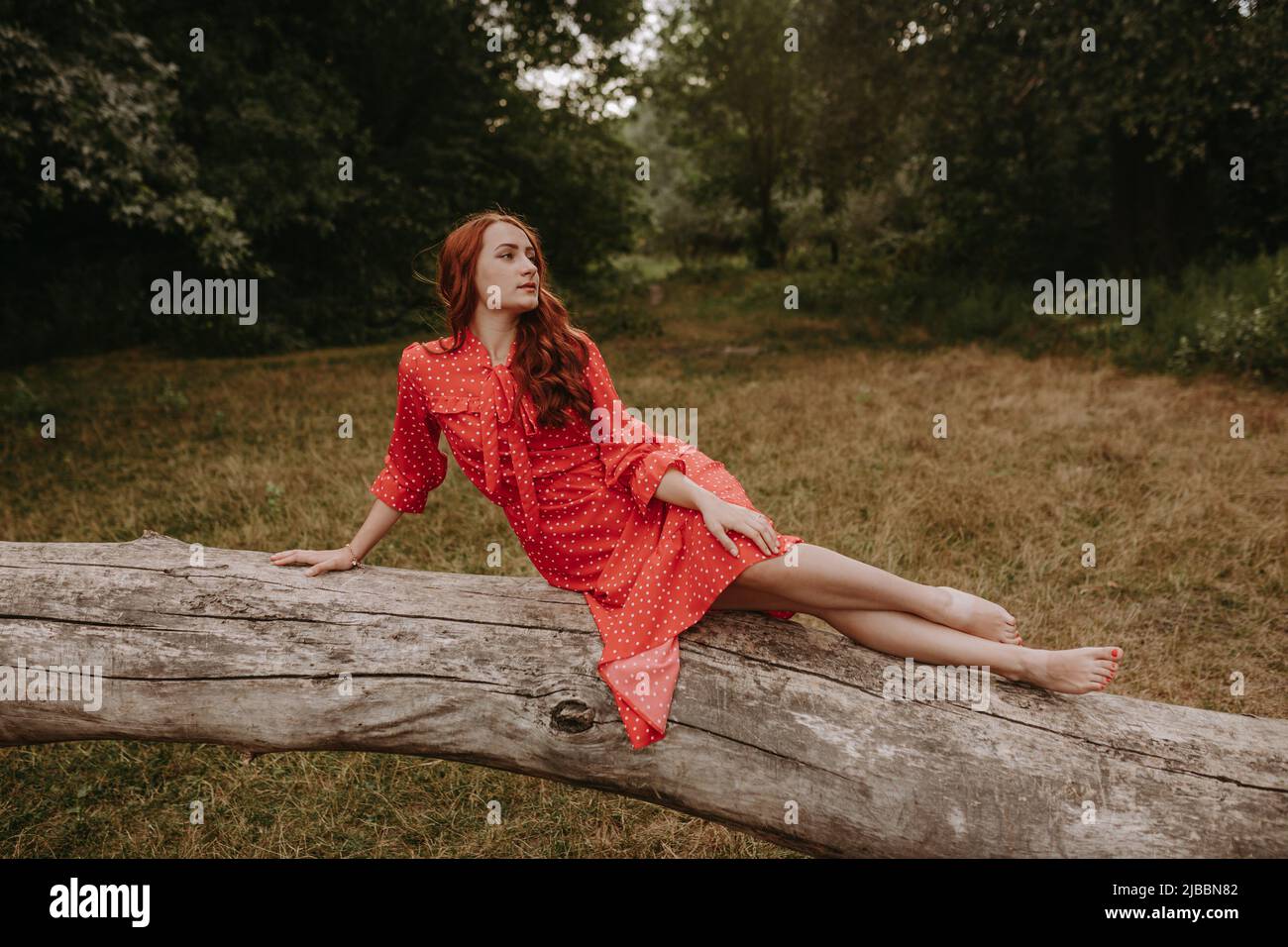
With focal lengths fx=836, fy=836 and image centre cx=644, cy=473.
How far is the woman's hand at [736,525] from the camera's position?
2484mm

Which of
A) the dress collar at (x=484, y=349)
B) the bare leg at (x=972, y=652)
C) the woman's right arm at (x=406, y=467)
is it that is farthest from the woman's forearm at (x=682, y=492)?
the woman's right arm at (x=406, y=467)

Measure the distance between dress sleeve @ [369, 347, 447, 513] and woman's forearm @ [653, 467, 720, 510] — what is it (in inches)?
34.4

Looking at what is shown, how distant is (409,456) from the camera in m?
3.05

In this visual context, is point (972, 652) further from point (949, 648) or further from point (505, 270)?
point (505, 270)

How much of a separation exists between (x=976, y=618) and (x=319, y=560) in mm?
2158

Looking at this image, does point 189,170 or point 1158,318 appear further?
point 1158,318

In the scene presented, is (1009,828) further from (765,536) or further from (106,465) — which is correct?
(106,465)

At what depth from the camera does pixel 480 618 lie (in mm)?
2639

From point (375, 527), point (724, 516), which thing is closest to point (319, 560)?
point (375, 527)

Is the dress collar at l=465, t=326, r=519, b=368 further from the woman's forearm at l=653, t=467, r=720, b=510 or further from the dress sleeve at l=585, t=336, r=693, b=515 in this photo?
the woman's forearm at l=653, t=467, r=720, b=510
